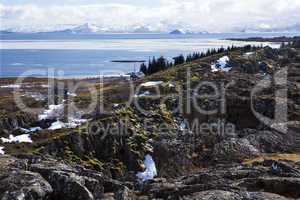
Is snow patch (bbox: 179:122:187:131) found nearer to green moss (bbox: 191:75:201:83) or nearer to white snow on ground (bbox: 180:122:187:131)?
white snow on ground (bbox: 180:122:187:131)

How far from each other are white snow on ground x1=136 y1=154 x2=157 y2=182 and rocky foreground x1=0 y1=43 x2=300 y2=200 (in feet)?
1.76

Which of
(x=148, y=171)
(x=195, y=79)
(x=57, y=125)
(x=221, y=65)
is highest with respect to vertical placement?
(x=221, y=65)

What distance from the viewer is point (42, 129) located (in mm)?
56094

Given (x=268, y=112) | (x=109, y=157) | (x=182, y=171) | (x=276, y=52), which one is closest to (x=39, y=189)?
(x=109, y=157)

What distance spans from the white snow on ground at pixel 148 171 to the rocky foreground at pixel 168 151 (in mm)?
536

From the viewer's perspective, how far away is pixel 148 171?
48.5 m

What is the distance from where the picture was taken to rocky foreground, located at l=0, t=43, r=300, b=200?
1101 inches

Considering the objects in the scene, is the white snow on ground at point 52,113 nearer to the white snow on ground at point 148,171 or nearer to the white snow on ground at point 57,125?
the white snow on ground at point 57,125

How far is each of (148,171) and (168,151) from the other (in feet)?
13.8

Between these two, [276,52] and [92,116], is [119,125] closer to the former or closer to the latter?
[92,116]

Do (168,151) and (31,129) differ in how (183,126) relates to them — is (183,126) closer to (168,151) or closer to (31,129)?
(168,151)

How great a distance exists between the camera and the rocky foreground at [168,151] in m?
28.0
